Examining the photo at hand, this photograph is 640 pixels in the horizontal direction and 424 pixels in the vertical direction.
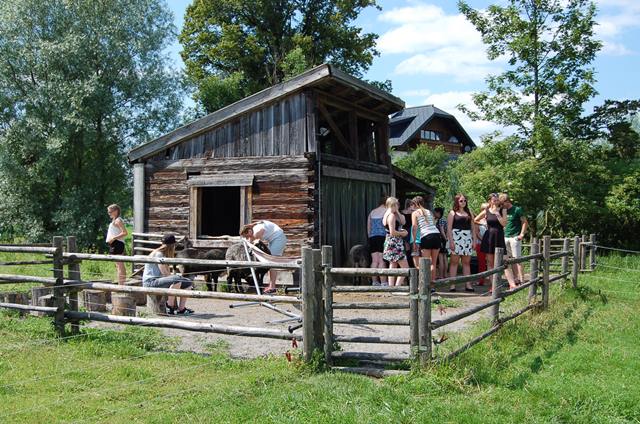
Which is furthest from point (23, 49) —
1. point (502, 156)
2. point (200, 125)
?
point (502, 156)

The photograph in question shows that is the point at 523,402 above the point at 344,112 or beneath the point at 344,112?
beneath

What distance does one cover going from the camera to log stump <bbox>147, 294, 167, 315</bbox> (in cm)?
939

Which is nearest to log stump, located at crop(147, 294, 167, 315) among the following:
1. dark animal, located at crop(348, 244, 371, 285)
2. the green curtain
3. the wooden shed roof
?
the green curtain

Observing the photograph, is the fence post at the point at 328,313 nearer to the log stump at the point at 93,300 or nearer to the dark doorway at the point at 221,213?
the log stump at the point at 93,300

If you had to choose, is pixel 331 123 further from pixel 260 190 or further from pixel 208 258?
pixel 208 258

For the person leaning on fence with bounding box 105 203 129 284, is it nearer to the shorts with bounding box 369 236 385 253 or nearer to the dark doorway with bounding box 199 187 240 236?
the shorts with bounding box 369 236 385 253

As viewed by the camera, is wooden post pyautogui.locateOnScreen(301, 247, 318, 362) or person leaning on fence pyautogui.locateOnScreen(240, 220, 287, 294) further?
person leaning on fence pyautogui.locateOnScreen(240, 220, 287, 294)

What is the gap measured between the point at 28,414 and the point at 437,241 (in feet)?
23.3

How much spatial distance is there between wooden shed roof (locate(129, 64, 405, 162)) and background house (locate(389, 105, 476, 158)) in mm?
28262

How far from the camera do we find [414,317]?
237 inches

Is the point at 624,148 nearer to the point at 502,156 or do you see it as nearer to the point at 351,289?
the point at 502,156

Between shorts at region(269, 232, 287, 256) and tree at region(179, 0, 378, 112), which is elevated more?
tree at region(179, 0, 378, 112)

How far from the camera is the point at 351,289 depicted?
6398mm

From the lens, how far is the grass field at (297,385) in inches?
199
